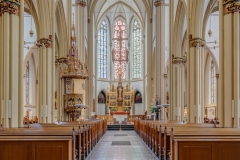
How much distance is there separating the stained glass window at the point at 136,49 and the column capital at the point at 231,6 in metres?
31.7

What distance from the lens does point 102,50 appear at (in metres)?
43.9

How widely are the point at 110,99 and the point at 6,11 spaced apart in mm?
29108

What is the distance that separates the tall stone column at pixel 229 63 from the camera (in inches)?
445

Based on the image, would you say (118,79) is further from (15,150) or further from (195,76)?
(15,150)

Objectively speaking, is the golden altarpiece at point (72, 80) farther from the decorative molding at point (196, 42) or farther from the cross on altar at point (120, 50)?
the cross on altar at point (120, 50)

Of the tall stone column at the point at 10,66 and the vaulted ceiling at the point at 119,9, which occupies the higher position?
the vaulted ceiling at the point at 119,9

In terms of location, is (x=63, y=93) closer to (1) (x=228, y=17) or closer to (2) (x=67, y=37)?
(2) (x=67, y=37)

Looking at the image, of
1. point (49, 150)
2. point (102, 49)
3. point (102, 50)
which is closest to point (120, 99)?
point (102, 50)

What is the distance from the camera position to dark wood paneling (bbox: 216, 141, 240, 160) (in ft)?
19.9

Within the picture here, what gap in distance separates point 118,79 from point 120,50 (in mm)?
4066

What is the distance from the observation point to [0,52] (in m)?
11.2

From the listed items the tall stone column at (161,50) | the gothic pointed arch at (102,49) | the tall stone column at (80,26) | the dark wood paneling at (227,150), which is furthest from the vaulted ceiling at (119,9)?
the dark wood paneling at (227,150)

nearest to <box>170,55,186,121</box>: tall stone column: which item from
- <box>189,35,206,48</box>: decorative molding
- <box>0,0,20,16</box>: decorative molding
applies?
<box>189,35,206,48</box>: decorative molding

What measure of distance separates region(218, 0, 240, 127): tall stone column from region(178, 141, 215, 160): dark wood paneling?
214 inches
